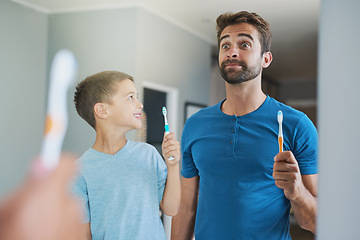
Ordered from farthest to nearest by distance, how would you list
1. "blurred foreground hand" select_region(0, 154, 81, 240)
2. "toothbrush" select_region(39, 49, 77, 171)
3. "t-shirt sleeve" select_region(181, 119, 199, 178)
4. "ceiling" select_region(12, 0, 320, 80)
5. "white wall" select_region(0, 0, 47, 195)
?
"ceiling" select_region(12, 0, 320, 80) < "white wall" select_region(0, 0, 47, 195) < "t-shirt sleeve" select_region(181, 119, 199, 178) < "toothbrush" select_region(39, 49, 77, 171) < "blurred foreground hand" select_region(0, 154, 81, 240)

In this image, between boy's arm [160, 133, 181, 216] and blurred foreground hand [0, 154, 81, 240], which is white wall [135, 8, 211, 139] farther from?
blurred foreground hand [0, 154, 81, 240]

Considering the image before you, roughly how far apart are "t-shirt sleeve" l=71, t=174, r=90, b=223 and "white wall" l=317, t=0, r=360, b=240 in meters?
0.38

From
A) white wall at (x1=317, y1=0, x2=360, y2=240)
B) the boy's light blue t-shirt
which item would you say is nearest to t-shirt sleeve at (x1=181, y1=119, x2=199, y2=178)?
the boy's light blue t-shirt

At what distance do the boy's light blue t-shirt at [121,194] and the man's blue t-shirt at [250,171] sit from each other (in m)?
0.09

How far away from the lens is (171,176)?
58 centimetres

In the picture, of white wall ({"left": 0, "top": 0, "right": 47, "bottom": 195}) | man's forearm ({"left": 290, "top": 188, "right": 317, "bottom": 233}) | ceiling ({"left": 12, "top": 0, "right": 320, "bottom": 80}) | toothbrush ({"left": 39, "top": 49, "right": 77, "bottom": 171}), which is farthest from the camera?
ceiling ({"left": 12, "top": 0, "right": 320, "bottom": 80})

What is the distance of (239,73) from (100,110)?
226mm

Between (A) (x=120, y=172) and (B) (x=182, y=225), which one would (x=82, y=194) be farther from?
(B) (x=182, y=225)

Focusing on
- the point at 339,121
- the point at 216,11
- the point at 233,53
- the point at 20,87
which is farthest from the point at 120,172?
the point at 216,11

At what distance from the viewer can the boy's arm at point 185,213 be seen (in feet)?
2.35

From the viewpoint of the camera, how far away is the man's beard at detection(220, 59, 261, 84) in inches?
23.0

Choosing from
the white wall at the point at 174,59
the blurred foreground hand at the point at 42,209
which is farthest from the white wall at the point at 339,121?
the white wall at the point at 174,59

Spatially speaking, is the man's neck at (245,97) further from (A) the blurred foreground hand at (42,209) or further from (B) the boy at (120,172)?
(A) the blurred foreground hand at (42,209)

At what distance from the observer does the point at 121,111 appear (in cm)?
59
